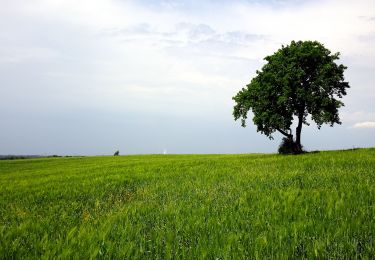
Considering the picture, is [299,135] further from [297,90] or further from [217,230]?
[217,230]

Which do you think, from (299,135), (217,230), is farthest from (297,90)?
(217,230)

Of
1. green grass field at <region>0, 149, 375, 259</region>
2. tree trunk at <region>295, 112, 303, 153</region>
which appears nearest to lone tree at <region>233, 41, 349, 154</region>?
tree trunk at <region>295, 112, 303, 153</region>

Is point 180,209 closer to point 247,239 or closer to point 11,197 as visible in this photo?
point 247,239

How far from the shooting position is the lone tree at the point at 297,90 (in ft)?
118

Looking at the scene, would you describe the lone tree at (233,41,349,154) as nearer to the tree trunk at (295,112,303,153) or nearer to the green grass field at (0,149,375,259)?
the tree trunk at (295,112,303,153)

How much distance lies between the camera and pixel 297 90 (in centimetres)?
3597

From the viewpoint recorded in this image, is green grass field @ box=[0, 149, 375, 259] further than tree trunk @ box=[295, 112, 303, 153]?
No

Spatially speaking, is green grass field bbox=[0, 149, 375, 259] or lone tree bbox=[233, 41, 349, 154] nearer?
green grass field bbox=[0, 149, 375, 259]

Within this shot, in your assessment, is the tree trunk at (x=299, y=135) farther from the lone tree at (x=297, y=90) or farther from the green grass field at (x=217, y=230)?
the green grass field at (x=217, y=230)

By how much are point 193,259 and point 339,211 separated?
3590 mm

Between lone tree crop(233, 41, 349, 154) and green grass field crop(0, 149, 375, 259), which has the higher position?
lone tree crop(233, 41, 349, 154)

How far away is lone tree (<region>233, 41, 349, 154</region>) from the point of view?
36062 millimetres

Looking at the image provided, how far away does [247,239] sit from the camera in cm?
500

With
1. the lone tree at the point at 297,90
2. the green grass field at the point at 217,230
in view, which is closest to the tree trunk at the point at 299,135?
the lone tree at the point at 297,90
